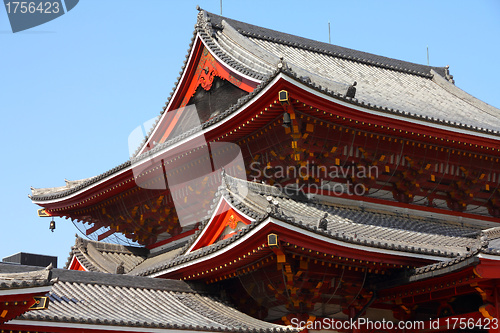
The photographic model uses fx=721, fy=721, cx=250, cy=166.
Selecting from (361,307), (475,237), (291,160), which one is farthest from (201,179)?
(475,237)

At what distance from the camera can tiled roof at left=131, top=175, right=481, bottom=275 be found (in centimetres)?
1669

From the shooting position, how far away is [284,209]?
17719 mm

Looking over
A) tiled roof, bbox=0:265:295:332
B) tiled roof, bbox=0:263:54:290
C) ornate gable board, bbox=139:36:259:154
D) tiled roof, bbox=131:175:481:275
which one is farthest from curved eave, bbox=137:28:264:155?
tiled roof, bbox=0:263:54:290

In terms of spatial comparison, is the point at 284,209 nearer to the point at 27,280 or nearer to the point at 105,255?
the point at 27,280

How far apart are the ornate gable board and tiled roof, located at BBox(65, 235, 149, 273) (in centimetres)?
359

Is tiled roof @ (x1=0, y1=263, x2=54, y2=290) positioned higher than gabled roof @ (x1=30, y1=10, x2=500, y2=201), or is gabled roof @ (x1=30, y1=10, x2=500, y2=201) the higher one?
gabled roof @ (x1=30, y1=10, x2=500, y2=201)

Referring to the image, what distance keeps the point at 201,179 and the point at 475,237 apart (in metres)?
8.27

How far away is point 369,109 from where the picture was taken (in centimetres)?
1947

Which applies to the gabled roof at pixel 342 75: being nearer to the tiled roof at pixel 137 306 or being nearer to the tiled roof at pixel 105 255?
the tiled roof at pixel 105 255

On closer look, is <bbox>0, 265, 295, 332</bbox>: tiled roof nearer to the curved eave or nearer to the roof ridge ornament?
the curved eave

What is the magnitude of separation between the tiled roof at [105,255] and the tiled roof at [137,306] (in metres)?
5.75

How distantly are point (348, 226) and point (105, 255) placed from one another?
32.0 ft

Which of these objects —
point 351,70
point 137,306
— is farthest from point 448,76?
point 137,306

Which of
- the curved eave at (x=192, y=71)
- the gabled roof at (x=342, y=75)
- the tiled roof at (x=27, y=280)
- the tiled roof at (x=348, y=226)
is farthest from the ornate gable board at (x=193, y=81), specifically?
the tiled roof at (x=27, y=280)
